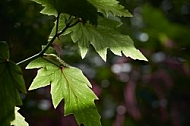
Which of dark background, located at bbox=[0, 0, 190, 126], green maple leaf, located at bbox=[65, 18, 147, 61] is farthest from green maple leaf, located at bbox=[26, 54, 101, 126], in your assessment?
dark background, located at bbox=[0, 0, 190, 126]

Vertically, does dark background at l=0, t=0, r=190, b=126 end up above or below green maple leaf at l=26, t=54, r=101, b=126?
below

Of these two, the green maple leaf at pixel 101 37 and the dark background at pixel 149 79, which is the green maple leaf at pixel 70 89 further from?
the dark background at pixel 149 79

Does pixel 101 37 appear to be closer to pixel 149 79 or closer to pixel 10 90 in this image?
pixel 10 90

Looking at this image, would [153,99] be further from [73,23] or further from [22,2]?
[73,23]

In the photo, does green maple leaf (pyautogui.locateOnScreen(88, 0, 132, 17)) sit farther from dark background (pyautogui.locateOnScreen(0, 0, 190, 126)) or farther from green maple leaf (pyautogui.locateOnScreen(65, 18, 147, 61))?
dark background (pyautogui.locateOnScreen(0, 0, 190, 126))

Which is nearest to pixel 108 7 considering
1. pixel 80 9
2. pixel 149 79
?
pixel 80 9

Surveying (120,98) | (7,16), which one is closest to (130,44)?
(7,16)

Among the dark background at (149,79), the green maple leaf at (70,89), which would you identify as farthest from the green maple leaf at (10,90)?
the dark background at (149,79)

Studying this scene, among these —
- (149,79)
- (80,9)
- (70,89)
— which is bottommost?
(149,79)
